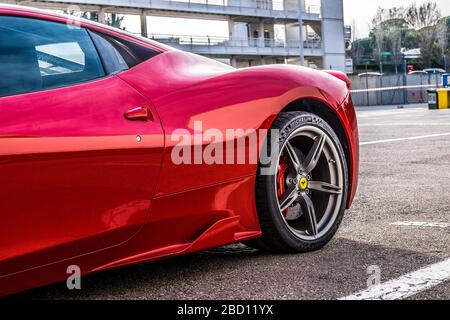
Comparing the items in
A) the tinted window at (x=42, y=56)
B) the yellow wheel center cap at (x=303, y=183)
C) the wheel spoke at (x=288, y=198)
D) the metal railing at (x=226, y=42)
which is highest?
the metal railing at (x=226, y=42)

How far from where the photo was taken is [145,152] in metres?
2.68

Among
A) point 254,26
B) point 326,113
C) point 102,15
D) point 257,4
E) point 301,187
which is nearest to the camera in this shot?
point 301,187

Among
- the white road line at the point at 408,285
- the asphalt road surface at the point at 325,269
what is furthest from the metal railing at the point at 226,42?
the white road line at the point at 408,285

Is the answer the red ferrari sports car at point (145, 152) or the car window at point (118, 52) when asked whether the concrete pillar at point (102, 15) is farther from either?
the car window at point (118, 52)

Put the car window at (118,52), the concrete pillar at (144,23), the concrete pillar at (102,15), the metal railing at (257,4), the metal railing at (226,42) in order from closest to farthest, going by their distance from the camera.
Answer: the car window at (118,52) → the concrete pillar at (102,15) → the concrete pillar at (144,23) → the metal railing at (226,42) → the metal railing at (257,4)

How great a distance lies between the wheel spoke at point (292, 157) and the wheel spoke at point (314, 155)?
2.2 inches

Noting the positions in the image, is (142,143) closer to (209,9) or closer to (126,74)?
(126,74)

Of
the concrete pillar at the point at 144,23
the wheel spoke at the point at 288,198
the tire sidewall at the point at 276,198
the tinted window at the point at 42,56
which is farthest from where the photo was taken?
the concrete pillar at the point at 144,23

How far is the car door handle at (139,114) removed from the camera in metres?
2.70

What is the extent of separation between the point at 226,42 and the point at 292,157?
47.2 metres

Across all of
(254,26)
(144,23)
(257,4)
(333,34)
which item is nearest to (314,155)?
(144,23)

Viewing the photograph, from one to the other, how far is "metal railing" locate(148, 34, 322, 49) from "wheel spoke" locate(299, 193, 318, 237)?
138ft

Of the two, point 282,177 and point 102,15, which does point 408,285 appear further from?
point 102,15

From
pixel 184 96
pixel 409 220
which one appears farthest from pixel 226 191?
pixel 409 220
